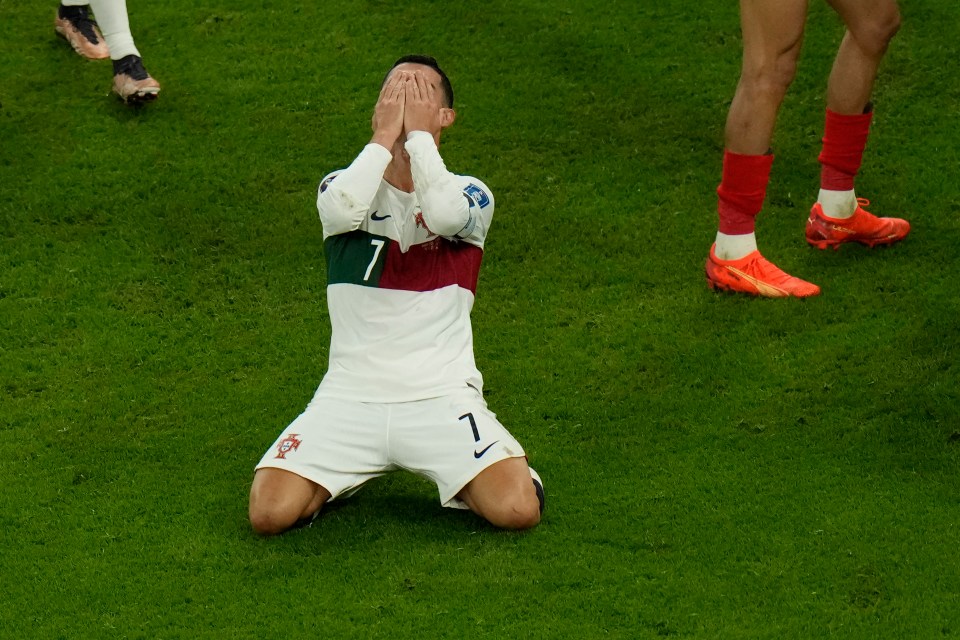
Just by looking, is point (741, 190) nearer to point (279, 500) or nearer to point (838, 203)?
point (838, 203)

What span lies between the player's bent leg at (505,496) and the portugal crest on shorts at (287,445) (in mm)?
410

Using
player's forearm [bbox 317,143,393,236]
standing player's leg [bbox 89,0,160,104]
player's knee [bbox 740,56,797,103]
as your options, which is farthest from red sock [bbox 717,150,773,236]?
standing player's leg [bbox 89,0,160,104]

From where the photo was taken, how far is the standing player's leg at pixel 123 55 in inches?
193

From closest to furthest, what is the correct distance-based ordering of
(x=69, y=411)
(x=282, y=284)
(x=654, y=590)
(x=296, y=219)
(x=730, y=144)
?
(x=654, y=590)
(x=69, y=411)
(x=730, y=144)
(x=282, y=284)
(x=296, y=219)

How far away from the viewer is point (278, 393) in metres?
3.66

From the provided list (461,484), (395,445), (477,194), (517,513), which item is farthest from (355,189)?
(517,513)

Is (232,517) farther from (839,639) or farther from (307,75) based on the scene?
(307,75)

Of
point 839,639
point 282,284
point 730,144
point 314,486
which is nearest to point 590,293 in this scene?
point 730,144

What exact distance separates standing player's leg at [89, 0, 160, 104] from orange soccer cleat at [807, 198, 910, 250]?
2449mm

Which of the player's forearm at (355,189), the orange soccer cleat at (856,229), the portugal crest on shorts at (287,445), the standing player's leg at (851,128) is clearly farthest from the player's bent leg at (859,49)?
the portugal crest on shorts at (287,445)

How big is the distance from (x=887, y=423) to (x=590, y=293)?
107cm

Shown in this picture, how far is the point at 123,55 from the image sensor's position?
4.94 meters

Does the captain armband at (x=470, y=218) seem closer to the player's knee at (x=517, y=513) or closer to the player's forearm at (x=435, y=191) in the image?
the player's forearm at (x=435, y=191)

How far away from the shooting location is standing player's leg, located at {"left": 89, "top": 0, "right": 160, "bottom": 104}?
489cm
